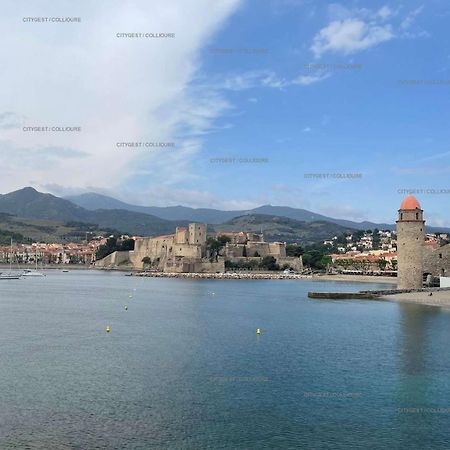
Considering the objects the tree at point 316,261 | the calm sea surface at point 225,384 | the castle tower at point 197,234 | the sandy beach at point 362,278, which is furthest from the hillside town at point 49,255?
the calm sea surface at point 225,384

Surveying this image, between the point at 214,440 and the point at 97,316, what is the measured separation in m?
17.8

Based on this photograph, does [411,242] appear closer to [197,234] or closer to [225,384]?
[225,384]

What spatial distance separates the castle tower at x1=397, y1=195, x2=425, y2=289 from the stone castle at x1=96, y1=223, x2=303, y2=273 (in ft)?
149

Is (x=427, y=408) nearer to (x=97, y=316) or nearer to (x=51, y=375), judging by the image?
(x=51, y=375)

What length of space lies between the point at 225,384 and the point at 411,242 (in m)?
23.7

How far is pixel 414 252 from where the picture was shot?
3356 centimetres

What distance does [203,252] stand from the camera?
81375mm

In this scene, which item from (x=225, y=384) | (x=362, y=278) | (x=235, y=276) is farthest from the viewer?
(x=235, y=276)

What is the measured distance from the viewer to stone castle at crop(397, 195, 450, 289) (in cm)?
3322

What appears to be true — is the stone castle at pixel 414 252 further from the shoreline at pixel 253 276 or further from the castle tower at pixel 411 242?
the shoreline at pixel 253 276

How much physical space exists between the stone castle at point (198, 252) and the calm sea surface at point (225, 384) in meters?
55.1

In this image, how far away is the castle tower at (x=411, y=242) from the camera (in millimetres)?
33188

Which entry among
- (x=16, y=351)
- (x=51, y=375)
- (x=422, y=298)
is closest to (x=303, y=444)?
(x=51, y=375)

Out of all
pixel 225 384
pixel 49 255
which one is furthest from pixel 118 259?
pixel 225 384
